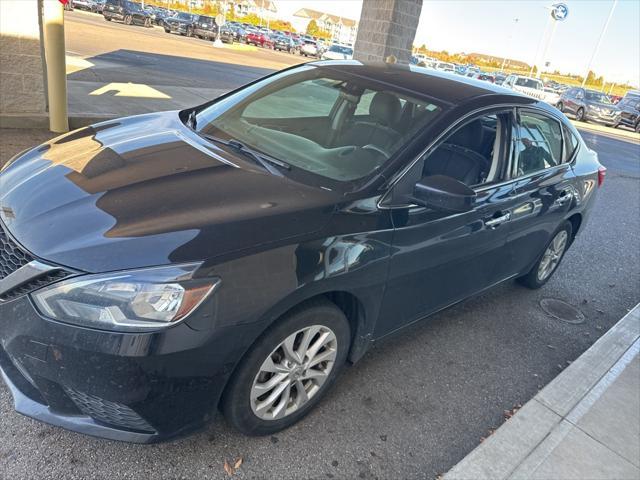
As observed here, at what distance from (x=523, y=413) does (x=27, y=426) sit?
8.64 ft

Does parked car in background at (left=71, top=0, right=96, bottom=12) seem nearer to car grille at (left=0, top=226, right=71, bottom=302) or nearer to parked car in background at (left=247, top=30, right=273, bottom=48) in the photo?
parked car in background at (left=247, top=30, right=273, bottom=48)

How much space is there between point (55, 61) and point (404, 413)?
18.9ft

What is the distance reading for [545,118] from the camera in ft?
12.8

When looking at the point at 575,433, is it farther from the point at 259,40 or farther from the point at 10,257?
the point at 259,40

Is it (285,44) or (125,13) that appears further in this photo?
(285,44)

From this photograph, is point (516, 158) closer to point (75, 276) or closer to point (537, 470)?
point (537, 470)

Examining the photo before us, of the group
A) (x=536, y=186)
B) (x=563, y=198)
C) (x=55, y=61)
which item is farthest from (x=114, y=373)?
(x=55, y=61)

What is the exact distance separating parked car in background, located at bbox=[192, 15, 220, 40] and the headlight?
129ft

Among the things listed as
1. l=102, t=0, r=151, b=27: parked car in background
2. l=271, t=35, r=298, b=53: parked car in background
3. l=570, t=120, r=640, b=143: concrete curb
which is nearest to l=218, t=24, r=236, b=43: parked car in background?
l=271, t=35, r=298, b=53: parked car in background

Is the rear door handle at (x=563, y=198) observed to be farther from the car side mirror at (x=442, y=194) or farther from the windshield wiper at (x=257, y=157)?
the windshield wiper at (x=257, y=157)

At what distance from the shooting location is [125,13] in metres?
37.8

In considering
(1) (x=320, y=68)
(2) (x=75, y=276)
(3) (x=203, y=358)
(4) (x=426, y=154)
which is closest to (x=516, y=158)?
(4) (x=426, y=154)

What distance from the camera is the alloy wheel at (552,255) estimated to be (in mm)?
4535

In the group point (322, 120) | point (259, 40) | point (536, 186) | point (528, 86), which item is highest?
point (322, 120)
